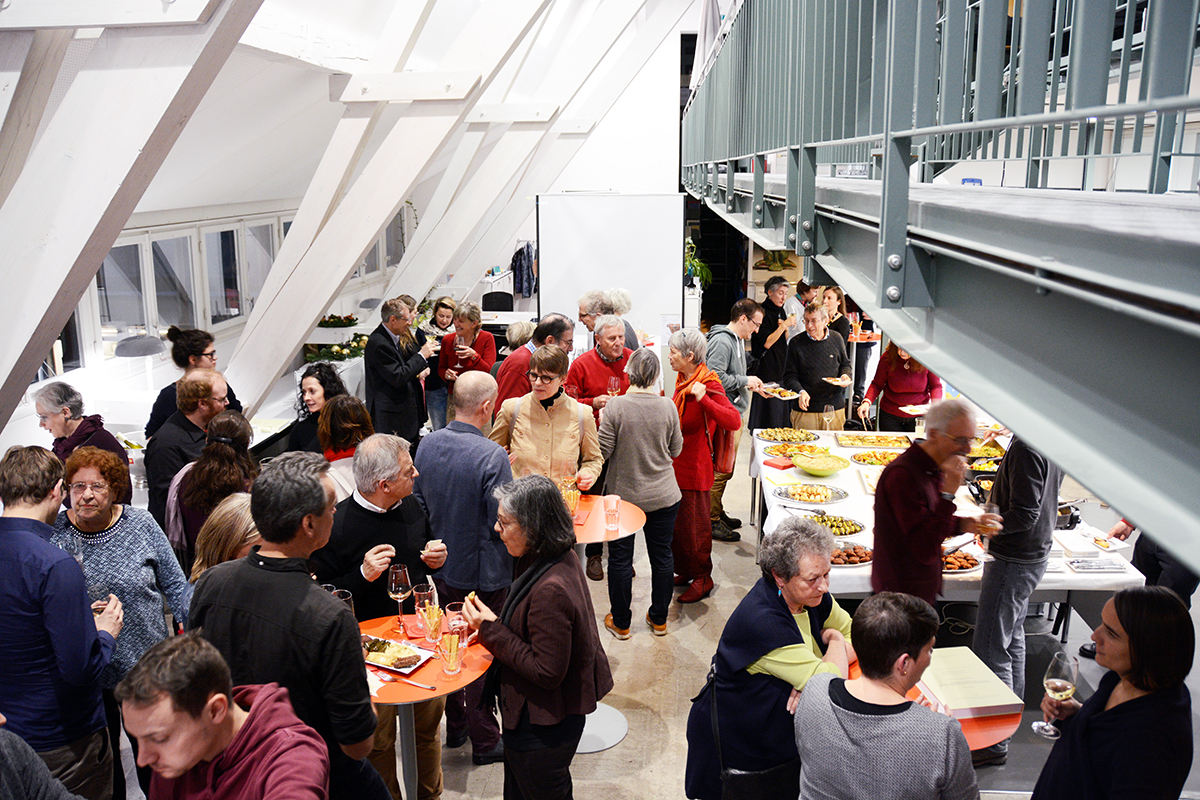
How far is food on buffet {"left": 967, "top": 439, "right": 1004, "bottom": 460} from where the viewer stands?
15.8 feet

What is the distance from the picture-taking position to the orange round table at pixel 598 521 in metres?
3.72

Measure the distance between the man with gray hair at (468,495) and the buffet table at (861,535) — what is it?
42.0 inches

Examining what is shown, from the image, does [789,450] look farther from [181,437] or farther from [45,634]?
[45,634]

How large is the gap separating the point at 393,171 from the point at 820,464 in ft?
8.81

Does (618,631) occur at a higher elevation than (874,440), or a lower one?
lower

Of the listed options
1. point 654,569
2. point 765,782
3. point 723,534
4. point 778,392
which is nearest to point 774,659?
point 765,782

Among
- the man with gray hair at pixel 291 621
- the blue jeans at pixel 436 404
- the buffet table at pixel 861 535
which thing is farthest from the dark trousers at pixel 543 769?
the blue jeans at pixel 436 404

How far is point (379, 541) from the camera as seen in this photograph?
9.57 feet

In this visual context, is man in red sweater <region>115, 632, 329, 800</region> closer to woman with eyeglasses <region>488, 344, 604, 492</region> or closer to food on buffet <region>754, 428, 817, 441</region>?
woman with eyeglasses <region>488, 344, 604, 492</region>

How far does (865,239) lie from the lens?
5.80 ft

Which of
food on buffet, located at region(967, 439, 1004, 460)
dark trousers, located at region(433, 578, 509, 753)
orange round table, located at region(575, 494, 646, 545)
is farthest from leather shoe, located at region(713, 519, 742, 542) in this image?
dark trousers, located at region(433, 578, 509, 753)

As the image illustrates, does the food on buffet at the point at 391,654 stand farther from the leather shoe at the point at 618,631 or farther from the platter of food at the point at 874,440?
the platter of food at the point at 874,440

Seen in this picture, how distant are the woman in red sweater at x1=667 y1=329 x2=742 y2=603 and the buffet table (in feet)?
1.16

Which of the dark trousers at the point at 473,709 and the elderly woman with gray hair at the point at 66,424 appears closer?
the dark trousers at the point at 473,709
